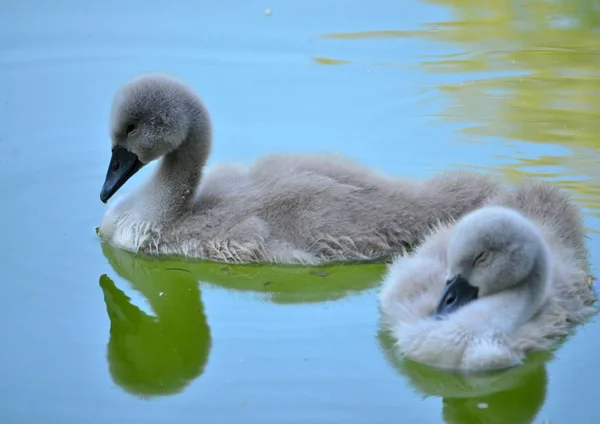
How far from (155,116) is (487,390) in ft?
7.70

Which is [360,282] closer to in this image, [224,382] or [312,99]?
[224,382]

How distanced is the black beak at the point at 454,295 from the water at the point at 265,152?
0.96 ft

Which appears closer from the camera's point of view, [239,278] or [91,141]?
[239,278]

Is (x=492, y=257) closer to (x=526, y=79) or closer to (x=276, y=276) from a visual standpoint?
(x=276, y=276)

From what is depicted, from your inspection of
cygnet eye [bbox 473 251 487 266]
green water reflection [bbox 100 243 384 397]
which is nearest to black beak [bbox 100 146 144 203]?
green water reflection [bbox 100 243 384 397]

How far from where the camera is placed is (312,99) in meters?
8.09

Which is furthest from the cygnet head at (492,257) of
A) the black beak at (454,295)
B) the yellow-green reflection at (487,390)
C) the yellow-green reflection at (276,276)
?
the yellow-green reflection at (276,276)

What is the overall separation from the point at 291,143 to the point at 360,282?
1.70m

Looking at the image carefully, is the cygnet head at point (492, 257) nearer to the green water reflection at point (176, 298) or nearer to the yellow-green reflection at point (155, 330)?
the green water reflection at point (176, 298)

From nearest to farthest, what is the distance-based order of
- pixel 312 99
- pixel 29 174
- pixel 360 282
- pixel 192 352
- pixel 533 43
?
pixel 192 352
pixel 360 282
pixel 29 174
pixel 312 99
pixel 533 43

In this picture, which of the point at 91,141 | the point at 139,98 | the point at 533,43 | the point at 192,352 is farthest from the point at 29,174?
the point at 533,43

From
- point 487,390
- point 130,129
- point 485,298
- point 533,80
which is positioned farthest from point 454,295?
point 533,80

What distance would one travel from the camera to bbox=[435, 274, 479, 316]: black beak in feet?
16.7

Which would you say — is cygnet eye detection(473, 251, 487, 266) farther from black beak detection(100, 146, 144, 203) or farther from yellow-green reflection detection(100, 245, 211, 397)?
black beak detection(100, 146, 144, 203)
